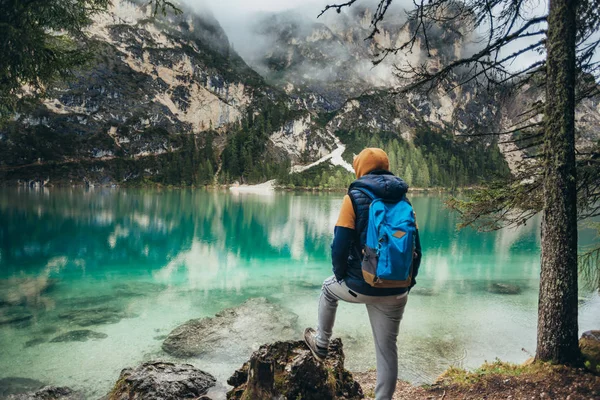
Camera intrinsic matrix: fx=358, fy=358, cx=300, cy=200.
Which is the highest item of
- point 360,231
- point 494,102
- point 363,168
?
point 494,102

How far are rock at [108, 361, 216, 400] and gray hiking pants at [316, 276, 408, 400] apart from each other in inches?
108

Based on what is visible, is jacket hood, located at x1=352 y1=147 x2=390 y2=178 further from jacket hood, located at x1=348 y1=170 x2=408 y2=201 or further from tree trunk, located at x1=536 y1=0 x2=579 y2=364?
tree trunk, located at x1=536 y1=0 x2=579 y2=364

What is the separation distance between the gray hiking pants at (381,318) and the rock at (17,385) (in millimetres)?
8031

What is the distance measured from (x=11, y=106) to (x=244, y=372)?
39.1ft

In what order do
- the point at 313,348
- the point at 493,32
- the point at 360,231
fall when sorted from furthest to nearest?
the point at 493,32, the point at 313,348, the point at 360,231

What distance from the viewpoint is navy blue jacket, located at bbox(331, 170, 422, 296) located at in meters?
3.21

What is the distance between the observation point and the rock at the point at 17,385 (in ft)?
25.5

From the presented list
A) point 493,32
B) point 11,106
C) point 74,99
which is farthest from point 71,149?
point 493,32

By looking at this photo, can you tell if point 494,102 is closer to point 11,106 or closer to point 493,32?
point 493,32

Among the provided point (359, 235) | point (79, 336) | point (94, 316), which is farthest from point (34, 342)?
point (359, 235)

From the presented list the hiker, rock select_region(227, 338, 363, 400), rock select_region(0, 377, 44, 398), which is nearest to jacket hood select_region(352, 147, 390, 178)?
the hiker

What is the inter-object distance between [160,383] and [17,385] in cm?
562

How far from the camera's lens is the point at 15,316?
12.3m

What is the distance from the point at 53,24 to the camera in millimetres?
10102
